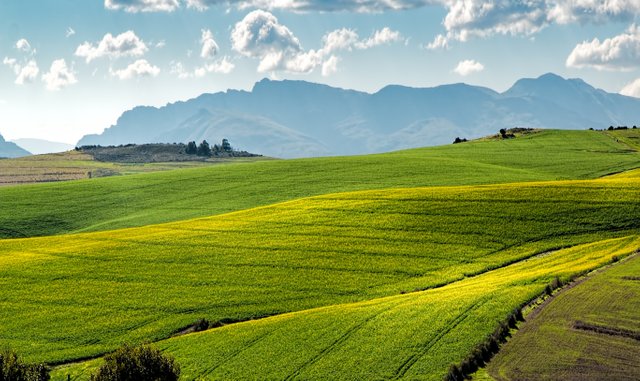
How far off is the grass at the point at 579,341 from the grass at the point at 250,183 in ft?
165

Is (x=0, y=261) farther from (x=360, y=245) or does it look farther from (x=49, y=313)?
(x=360, y=245)

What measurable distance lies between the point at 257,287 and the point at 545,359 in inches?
845

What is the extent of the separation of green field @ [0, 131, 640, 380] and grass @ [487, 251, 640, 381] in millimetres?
1902

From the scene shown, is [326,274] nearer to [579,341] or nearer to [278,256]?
[278,256]

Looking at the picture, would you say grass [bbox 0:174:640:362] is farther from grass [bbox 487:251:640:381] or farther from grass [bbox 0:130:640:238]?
grass [bbox 0:130:640:238]

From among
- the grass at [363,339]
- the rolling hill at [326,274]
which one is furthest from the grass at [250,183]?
the grass at [363,339]

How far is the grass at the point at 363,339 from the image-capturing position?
97.2 feet

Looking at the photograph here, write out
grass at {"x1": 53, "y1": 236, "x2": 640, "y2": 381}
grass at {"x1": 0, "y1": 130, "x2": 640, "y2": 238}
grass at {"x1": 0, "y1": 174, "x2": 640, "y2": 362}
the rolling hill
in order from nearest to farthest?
1. grass at {"x1": 53, "y1": 236, "x2": 640, "y2": 381}
2. the rolling hill
3. grass at {"x1": 0, "y1": 174, "x2": 640, "y2": 362}
4. grass at {"x1": 0, "y1": 130, "x2": 640, "y2": 238}

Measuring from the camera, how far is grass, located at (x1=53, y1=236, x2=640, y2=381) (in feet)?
97.2

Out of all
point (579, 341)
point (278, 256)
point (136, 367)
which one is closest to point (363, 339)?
point (579, 341)

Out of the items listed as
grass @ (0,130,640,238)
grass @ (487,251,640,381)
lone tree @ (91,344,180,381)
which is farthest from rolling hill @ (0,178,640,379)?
grass @ (0,130,640,238)

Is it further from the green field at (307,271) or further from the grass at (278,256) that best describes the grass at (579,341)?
the grass at (278,256)

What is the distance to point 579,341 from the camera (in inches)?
1136

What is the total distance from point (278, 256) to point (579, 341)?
26089mm
